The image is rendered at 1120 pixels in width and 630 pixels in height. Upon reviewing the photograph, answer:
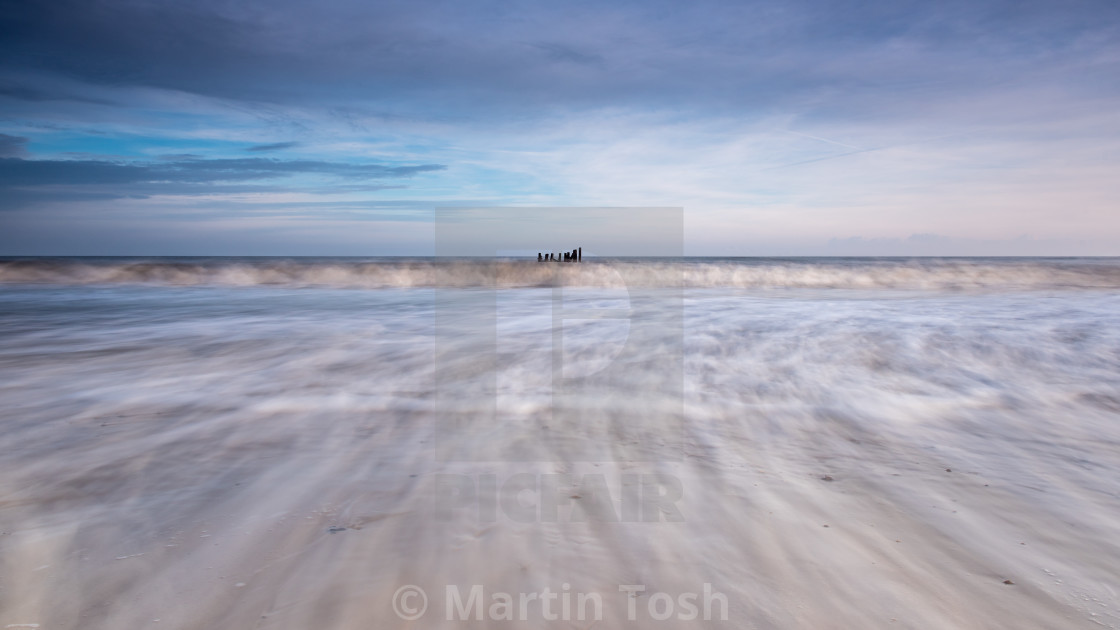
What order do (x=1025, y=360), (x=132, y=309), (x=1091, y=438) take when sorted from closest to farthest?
1. (x=1091, y=438)
2. (x=1025, y=360)
3. (x=132, y=309)

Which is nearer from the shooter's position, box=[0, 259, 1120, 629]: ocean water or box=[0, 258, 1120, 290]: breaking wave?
box=[0, 259, 1120, 629]: ocean water

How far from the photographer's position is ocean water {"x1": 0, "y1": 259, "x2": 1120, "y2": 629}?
1.25 metres

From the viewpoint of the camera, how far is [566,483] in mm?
1920

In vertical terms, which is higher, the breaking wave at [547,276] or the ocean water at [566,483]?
the breaking wave at [547,276]

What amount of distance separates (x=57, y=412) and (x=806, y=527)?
11.4 ft

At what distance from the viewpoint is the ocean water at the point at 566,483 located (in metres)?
1.25

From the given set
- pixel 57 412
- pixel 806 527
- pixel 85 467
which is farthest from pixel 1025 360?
pixel 57 412

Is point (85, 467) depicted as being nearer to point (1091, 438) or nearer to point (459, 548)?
point (459, 548)

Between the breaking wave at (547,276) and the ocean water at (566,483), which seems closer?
the ocean water at (566,483)

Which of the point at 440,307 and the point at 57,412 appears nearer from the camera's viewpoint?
the point at 57,412

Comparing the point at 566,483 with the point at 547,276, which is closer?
the point at 566,483

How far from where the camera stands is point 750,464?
6.88 feet

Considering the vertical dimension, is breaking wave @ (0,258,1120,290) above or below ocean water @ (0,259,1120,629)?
above

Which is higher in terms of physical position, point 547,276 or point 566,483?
point 547,276
